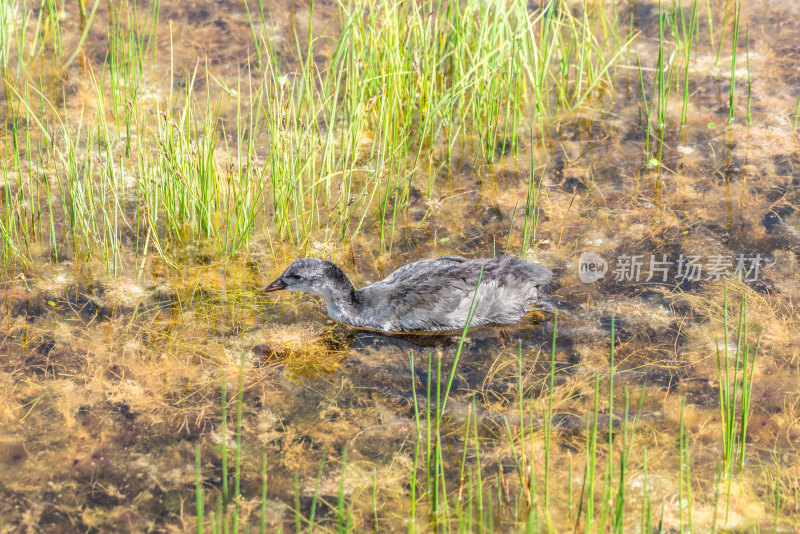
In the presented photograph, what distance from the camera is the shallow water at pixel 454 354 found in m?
4.88

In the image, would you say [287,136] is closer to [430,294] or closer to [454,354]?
[430,294]

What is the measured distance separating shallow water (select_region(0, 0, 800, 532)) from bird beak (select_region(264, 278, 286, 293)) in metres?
0.23

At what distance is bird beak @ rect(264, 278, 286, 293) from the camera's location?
613 cm

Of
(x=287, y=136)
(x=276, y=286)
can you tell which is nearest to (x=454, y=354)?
(x=276, y=286)

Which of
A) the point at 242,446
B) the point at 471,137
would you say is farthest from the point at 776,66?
the point at 242,446

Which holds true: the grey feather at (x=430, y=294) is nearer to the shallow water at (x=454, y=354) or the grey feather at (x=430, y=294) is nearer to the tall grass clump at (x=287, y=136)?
the shallow water at (x=454, y=354)

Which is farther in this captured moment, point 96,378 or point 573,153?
point 573,153

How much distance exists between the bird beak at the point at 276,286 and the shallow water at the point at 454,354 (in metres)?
0.23

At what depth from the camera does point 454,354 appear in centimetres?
593

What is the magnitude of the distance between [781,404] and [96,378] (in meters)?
4.21

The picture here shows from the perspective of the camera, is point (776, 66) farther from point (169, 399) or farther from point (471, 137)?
point (169, 399)

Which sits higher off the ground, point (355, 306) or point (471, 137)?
point (471, 137)

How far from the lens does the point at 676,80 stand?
8.44 metres

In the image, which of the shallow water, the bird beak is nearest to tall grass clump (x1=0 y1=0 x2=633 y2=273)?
the shallow water
